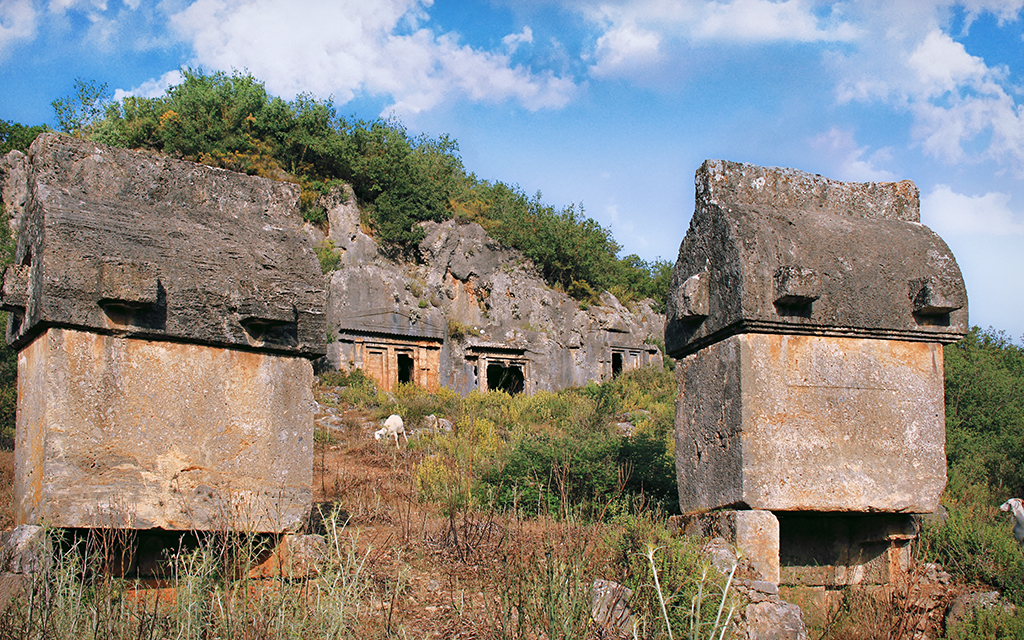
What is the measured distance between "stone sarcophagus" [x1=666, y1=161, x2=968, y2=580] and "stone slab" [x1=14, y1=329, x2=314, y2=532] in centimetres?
262

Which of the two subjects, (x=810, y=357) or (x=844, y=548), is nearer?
(x=810, y=357)

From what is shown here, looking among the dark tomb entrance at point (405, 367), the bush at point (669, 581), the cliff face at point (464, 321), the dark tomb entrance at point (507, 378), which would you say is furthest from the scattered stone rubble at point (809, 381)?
the dark tomb entrance at point (405, 367)

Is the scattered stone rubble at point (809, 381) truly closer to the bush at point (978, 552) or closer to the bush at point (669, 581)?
the bush at point (978, 552)

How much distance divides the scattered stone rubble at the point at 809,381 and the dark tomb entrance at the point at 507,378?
16.6m

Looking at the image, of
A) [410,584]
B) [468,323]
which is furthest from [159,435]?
[468,323]

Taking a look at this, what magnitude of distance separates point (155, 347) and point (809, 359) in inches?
155

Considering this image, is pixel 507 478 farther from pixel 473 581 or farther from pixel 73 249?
pixel 73 249

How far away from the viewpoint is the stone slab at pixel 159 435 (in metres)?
3.97

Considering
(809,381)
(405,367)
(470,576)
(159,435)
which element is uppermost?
(405,367)

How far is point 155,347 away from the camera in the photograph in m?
4.30

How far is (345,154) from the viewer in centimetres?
2436

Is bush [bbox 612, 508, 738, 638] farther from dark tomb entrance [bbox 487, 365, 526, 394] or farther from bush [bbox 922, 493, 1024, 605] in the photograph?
dark tomb entrance [bbox 487, 365, 526, 394]

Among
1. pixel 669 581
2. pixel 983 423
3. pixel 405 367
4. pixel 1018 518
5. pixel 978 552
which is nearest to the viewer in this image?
pixel 669 581

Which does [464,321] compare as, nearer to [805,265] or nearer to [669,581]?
[805,265]
